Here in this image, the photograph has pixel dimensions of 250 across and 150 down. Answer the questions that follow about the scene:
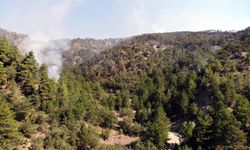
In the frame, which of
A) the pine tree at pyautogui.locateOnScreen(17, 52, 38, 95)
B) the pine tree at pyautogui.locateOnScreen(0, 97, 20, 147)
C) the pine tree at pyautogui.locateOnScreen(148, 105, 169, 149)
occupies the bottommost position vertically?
the pine tree at pyautogui.locateOnScreen(148, 105, 169, 149)

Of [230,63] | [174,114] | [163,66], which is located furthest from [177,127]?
[163,66]

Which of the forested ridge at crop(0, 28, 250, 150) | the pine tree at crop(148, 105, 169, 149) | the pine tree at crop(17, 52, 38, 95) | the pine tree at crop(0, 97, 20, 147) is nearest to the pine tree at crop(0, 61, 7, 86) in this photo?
the forested ridge at crop(0, 28, 250, 150)

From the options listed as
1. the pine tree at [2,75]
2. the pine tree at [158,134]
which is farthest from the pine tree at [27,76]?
the pine tree at [158,134]

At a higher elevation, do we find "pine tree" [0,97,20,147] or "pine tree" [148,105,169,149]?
"pine tree" [0,97,20,147]

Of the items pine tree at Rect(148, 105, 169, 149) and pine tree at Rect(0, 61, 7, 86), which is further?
pine tree at Rect(148, 105, 169, 149)

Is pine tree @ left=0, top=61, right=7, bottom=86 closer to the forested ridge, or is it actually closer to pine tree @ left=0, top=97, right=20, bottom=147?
the forested ridge

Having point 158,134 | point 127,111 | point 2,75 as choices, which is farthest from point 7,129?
point 127,111

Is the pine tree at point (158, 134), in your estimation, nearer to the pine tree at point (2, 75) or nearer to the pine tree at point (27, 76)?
the pine tree at point (27, 76)

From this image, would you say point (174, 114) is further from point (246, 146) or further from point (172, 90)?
point (246, 146)

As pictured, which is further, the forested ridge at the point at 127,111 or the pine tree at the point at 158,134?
the pine tree at the point at 158,134

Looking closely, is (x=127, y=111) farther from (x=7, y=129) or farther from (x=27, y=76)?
(x=7, y=129)

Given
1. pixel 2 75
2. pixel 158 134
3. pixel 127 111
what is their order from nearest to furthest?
pixel 2 75 < pixel 158 134 < pixel 127 111

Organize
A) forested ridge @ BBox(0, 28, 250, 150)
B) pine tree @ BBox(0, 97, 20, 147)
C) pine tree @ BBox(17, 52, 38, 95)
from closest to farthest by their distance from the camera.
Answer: pine tree @ BBox(0, 97, 20, 147)
forested ridge @ BBox(0, 28, 250, 150)
pine tree @ BBox(17, 52, 38, 95)

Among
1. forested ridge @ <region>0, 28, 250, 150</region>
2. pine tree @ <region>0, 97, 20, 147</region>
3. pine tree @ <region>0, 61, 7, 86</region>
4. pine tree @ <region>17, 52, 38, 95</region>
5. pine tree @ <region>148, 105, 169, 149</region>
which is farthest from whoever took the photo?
pine tree @ <region>17, 52, 38, 95</region>
